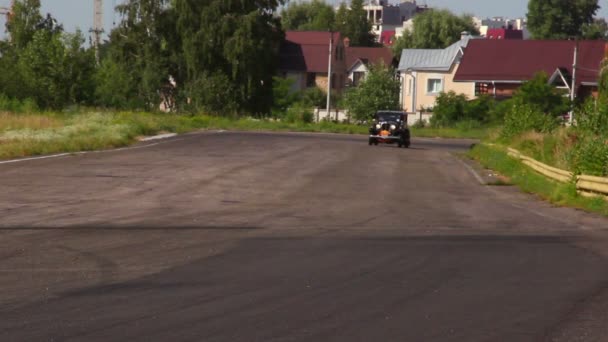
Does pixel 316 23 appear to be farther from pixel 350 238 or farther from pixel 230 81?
pixel 350 238

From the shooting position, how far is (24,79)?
2515 inches

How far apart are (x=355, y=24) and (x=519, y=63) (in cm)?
7165

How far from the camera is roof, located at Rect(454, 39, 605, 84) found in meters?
86.2

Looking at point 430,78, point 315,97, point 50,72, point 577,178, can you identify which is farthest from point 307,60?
point 577,178

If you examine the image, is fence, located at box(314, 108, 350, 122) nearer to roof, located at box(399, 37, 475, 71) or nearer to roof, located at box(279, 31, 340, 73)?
roof, located at box(399, 37, 475, 71)

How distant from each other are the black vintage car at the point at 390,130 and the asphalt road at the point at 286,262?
24210 mm

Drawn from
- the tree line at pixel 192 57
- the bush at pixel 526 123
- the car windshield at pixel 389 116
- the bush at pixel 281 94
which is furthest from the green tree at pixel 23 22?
the bush at pixel 526 123

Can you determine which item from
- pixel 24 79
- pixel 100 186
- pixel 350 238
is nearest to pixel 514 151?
pixel 100 186

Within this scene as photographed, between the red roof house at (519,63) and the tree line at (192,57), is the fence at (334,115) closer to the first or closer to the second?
the tree line at (192,57)

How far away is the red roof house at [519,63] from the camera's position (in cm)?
8525

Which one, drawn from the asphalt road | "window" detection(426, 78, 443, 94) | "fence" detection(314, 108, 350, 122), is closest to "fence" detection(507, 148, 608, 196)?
the asphalt road

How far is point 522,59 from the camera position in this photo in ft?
290

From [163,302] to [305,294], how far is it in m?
1.37

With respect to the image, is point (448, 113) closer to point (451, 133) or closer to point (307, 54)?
point (451, 133)
